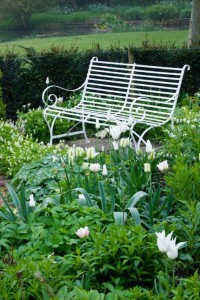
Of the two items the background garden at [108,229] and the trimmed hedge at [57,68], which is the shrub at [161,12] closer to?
the trimmed hedge at [57,68]

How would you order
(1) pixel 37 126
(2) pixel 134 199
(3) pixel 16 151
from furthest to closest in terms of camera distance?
(1) pixel 37 126, (3) pixel 16 151, (2) pixel 134 199

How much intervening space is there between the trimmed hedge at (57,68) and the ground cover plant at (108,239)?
5142 millimetres

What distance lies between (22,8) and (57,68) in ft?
79.6

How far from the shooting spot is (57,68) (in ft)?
33.0

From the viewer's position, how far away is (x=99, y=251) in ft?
11.3

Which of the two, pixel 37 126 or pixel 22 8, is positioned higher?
pixel 37 126

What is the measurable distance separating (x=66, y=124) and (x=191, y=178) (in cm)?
480

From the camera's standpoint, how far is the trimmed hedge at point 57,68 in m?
9.91

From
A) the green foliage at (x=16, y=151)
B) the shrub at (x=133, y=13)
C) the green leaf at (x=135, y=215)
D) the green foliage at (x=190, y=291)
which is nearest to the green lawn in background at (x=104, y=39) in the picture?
the shrub at (x=133, y=13)

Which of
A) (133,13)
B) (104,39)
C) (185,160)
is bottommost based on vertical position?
(133,13)

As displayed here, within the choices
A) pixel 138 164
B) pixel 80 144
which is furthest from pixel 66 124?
pixel 138 164

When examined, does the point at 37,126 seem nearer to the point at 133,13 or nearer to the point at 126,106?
the point at 126,106

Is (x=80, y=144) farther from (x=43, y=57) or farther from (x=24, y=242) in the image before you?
(x=24, y=242)

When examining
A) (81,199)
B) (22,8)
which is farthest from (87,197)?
(22,8)
